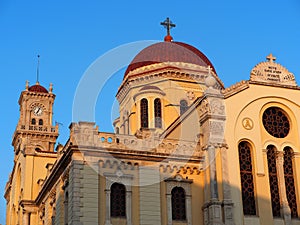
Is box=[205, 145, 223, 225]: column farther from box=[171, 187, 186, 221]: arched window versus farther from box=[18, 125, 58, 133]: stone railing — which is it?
box=[18, 125, 58, 133]: stone railing

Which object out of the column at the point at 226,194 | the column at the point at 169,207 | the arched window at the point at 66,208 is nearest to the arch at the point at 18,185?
the arched window at the point at 66,208

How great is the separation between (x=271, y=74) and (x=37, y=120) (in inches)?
897

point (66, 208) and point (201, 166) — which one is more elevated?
point (201, 166)

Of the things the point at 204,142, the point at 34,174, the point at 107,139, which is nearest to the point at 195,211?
the point at 204,142

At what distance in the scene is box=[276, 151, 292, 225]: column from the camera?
32.4 meters

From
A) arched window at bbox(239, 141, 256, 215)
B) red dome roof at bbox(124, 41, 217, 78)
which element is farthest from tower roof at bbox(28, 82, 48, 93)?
arched window at bbox(239, 141, 256, 215)

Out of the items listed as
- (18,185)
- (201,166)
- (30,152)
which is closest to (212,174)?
(201,166)

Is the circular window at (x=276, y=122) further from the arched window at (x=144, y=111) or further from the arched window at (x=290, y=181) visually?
the arched window at (x=144, y=111)

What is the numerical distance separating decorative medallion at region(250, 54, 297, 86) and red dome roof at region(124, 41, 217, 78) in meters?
10.4

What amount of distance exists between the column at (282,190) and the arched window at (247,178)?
5.35 feet

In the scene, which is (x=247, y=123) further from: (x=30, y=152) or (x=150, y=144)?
(x=30, y=152)

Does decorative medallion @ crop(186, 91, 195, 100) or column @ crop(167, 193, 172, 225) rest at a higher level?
decorative medallion @ crop(186, 91, 195, 100)

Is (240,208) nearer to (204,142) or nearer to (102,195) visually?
(204,142)

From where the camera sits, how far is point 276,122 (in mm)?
34812
